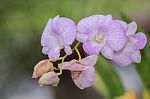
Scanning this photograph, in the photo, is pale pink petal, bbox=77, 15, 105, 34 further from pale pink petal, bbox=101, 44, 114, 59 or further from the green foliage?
the green foliage

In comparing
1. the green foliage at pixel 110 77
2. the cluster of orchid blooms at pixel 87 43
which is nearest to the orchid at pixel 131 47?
the cluster of orchid blooms at pixel 87 43

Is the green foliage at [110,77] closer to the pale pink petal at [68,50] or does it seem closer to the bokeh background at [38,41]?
the bokeh background at [38,41]

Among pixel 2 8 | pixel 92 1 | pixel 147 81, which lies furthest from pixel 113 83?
pixel 2 8

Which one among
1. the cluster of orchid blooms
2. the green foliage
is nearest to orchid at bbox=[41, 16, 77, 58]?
the cluster of orchid blooms

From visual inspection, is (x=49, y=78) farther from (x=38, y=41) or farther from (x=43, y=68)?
(x=38, y=41)

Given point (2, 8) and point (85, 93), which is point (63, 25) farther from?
point (85, 93)

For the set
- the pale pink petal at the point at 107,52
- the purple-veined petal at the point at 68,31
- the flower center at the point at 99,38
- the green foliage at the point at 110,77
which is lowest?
the green foliage at the point at 110,77
